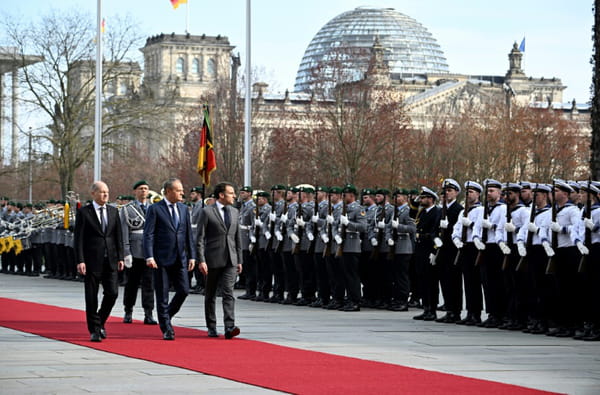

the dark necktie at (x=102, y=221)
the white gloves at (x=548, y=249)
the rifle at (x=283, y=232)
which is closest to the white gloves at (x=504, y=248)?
the white gloves at (x=548, y=249)

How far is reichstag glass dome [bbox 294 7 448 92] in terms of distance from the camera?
145500 millimetres

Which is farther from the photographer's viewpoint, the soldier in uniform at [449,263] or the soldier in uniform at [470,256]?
the soldier in uniform at [449,263]

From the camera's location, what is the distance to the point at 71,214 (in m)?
33.4

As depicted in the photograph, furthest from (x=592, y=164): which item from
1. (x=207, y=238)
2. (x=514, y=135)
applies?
(x=514, y=135)

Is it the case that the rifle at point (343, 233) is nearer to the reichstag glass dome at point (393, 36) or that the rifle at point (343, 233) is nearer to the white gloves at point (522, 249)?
the white gloves at point (522, 249)

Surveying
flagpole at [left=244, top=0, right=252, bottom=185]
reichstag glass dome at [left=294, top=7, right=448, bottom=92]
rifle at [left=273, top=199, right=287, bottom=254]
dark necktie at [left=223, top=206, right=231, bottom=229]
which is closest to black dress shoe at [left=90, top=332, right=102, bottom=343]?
dark necktie at [left=223, top=206, right=231, bottom=229]

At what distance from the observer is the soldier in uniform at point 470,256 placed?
18.4 meters

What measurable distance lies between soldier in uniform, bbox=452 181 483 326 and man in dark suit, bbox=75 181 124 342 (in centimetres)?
535

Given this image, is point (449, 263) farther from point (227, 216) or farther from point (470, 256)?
point (227, 216)

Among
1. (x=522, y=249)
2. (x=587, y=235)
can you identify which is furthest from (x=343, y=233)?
(x=587, y=235)

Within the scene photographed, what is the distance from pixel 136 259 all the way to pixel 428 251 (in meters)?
4.56

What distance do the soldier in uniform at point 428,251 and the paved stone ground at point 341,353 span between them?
38 centimetres

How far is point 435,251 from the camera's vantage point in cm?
1922

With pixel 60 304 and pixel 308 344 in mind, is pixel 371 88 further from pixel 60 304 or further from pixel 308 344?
pixel 308 344
